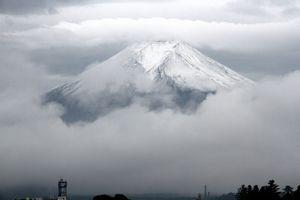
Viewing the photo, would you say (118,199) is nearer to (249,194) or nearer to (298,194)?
(249,194)

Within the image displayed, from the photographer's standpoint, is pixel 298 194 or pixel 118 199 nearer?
pixel 298 194

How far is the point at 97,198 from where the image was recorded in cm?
16112

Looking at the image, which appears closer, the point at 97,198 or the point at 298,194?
the point at 298,194

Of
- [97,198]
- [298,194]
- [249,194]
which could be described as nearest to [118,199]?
[97,198]

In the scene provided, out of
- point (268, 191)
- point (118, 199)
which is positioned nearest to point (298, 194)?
point (268, 191)

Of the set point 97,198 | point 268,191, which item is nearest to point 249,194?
point 268,191

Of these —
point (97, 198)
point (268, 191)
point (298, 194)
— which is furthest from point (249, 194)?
point (97, 198)

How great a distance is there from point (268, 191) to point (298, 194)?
1157 centimetres

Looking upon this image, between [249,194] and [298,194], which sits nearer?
[298,194]

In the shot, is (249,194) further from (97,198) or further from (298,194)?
(97,198)

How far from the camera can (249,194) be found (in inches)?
6353

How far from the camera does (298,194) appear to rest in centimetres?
14812

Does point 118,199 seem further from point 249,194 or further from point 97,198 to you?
point 249,194

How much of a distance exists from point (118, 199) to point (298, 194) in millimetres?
34051
